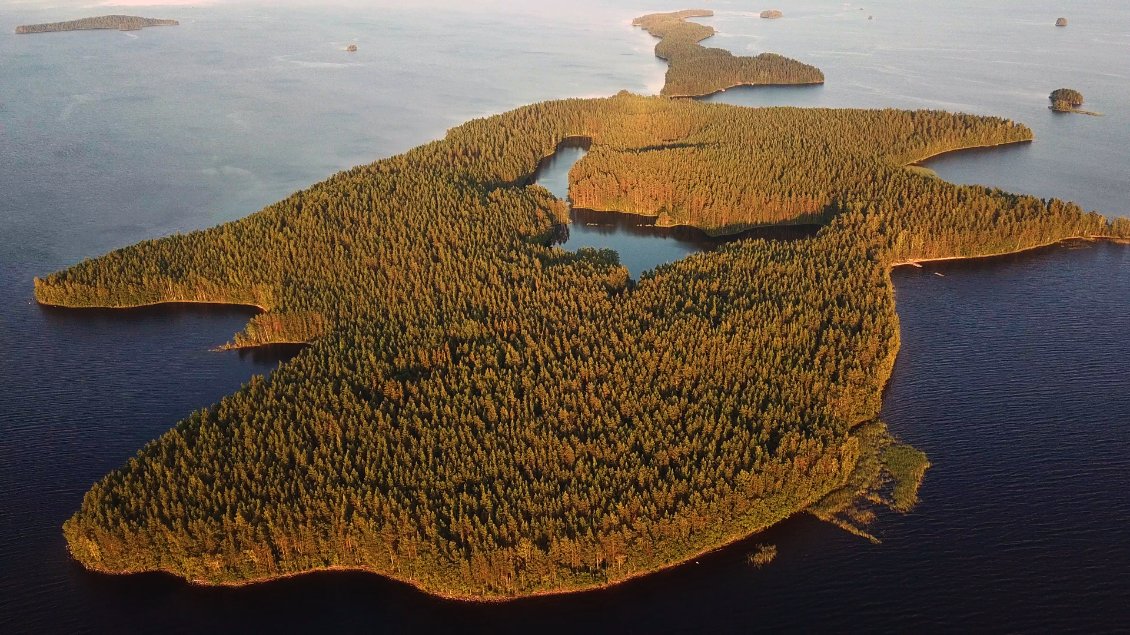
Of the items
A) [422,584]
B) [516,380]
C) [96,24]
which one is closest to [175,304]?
[516,380]

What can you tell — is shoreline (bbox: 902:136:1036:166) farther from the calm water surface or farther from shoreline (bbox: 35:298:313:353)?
shoreline (bbox: 35:298:313:353)

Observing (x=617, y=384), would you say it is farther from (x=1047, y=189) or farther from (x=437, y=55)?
(x=437, y=55)

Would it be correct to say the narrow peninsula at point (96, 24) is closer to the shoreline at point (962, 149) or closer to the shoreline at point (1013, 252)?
the shoreline at point (962, 149)

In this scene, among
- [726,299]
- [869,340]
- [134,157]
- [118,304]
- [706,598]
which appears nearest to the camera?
[706,598]

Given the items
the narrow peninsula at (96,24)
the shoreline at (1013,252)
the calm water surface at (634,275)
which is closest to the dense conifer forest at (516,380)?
the shoreline at (1013,252)

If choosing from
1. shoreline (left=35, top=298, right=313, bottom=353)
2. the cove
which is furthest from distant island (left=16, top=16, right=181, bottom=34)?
the cove

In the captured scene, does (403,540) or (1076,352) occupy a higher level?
(1076,352)

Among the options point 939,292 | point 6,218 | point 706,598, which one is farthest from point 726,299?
point 6,218

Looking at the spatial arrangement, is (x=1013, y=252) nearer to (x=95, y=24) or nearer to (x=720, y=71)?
(x=720, y=71)
